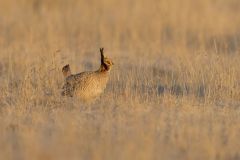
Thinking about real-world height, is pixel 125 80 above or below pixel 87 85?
below

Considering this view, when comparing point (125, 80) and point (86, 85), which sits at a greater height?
point (86, 85)

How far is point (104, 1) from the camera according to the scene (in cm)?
1727

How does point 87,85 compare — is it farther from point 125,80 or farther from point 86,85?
point 125,80

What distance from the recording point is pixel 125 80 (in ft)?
34.6

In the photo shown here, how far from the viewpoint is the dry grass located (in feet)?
22.7

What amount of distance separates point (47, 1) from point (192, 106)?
29.8ft

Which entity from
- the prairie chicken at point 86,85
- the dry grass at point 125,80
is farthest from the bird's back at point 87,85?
the dry grass at point 125,80

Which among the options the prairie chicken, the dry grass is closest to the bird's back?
the prairie chicken

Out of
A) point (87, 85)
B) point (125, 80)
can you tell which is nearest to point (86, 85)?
point (87, 85)

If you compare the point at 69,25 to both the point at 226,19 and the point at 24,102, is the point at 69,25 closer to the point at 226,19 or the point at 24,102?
the point at 226,19

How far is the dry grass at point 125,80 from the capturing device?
273 inches

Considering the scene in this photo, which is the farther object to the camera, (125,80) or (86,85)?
(125,80)

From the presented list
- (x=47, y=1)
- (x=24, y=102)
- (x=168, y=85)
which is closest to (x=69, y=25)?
(x=47, y=1)

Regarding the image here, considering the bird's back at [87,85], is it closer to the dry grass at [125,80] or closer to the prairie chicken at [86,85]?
the prairie chicken at [86,85]
